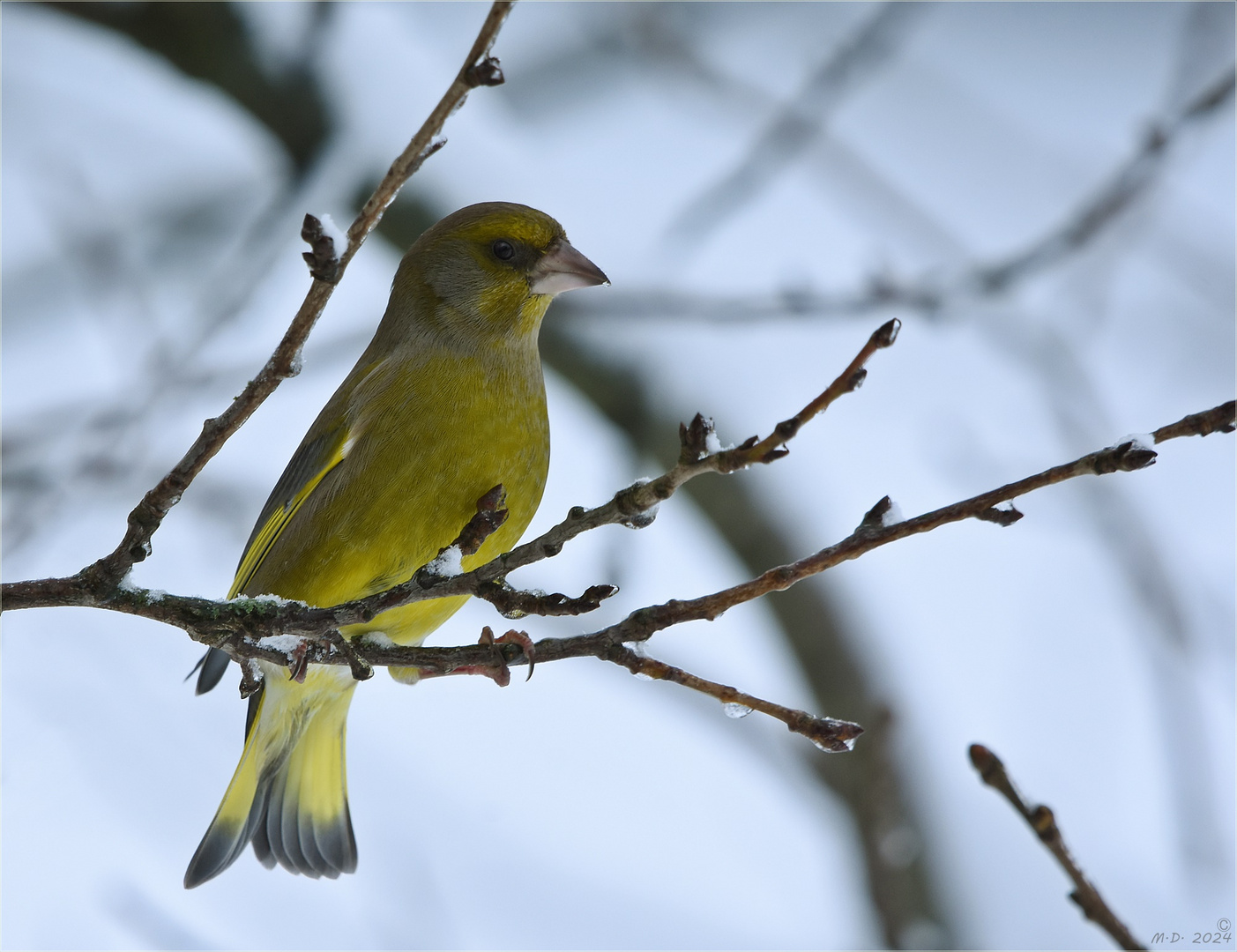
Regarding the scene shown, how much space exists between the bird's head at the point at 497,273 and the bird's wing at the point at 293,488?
0.59 m

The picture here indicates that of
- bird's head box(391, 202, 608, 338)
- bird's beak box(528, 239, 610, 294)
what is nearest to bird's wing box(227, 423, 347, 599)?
bird's head box(391, 202, 608, 338)

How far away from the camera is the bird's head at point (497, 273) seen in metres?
3.91

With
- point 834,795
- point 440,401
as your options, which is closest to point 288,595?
point 440,401

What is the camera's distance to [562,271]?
3.93 metres

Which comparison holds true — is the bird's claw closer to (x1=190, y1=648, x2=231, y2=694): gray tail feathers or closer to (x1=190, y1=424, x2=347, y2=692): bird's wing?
(x1=190, y1=424, x2=347, y2=692): bird's wing

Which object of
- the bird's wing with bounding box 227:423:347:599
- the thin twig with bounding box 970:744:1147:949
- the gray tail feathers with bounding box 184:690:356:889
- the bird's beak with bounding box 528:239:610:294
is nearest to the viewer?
the thin twig with bounding box 970:744:1147:949

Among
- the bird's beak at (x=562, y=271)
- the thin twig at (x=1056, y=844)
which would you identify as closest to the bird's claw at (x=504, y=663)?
the thin twig at (x=1056, y=844)

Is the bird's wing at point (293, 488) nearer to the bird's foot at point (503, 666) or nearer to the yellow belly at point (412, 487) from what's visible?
the yellow belly at point (412, 487)

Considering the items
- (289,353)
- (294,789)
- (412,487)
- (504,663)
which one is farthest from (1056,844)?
(294,789)

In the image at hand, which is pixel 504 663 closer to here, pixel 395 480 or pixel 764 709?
pixel 764 709

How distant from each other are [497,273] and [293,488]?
1064 millimetres

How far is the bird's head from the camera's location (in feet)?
12.8

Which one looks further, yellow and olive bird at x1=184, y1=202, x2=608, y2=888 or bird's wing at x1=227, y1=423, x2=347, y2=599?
bird's wing at x1=227, y1=423, x2=347, y2=599

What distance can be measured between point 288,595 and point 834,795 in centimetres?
429
